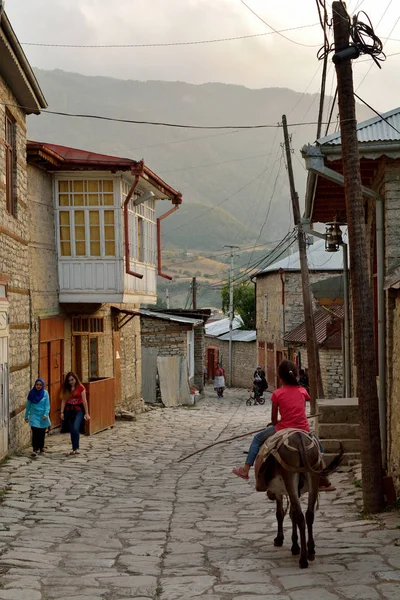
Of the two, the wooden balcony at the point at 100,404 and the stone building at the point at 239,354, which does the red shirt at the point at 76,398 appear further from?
the stone building at the point at 239,354

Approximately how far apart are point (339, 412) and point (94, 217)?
31.1ft

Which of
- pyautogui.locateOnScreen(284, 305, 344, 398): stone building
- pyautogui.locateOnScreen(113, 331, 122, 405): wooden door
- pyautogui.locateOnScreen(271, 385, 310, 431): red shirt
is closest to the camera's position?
pyautogui.locateOnScreen(271, 385, 310, 431): red shirt

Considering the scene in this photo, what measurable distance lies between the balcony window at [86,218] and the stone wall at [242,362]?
1244 inches

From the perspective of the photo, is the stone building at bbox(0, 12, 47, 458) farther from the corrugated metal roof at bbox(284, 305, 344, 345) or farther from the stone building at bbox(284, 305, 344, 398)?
the corrugated metal roof at bbox(284, 305, 344, 345)

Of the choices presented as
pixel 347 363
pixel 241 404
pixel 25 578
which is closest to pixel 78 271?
pixel 347 363

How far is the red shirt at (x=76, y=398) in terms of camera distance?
53.0 ft

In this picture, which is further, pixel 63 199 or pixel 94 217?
pixel 94 217

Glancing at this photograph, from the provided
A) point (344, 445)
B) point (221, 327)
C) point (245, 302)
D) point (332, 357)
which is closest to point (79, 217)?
point (344, 445)

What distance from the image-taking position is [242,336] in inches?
2176

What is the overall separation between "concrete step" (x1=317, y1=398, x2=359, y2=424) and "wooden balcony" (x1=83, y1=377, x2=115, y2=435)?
23.8 feet

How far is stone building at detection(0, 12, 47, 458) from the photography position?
1428cm

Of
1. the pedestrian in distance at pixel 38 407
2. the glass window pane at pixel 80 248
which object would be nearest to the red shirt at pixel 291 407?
the pedestrian in distance at pixel 38 407

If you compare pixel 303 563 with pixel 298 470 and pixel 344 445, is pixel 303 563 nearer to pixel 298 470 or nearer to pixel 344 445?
pixel 298 470

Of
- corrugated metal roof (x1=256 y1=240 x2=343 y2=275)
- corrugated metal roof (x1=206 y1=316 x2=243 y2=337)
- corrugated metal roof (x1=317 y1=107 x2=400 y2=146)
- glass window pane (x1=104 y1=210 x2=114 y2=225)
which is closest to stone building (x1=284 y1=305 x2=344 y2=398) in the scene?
corrugated metal roof (x1=256 y1=240 x2=343 y2=275)
